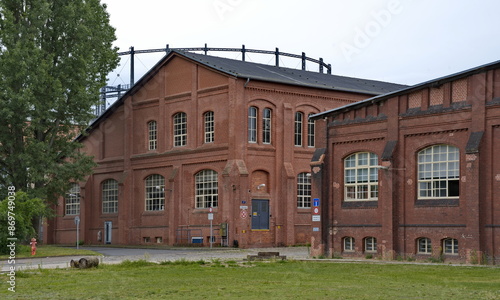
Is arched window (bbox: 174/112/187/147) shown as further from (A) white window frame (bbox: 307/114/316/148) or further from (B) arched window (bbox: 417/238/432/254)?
(B) arched window (bbox: 417/238/432/254)

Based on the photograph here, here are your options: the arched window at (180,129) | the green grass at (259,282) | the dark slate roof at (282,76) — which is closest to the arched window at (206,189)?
the arched window at (180,129)

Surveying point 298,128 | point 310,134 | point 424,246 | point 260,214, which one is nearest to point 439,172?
point 424,246

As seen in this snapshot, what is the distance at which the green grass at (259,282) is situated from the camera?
17469 millimetres

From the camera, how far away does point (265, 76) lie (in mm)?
47812

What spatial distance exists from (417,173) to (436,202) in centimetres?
146

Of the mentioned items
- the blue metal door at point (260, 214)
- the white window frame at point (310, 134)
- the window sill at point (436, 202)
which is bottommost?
the blue metal door at point (260, 214)

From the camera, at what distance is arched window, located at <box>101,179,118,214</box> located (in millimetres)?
55188

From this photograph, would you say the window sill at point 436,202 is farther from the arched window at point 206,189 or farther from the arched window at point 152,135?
the arched window at point 152,135

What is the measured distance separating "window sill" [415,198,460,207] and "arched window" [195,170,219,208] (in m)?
17.9

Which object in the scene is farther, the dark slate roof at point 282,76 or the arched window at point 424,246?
the dark slate roof at point 282,76

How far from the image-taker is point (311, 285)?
19.8 meters

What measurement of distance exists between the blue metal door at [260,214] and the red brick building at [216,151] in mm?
58

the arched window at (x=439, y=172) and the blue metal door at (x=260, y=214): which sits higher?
the arched window at (x=439, y=172)

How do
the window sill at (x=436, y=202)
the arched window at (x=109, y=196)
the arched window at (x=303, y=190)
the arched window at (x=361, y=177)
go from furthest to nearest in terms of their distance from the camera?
the arched window at (x=109, y=196) → the arched window at (x=303, y=190) → the arched window at (x=361, y=177) → the window sill at (x=436, y=202)
